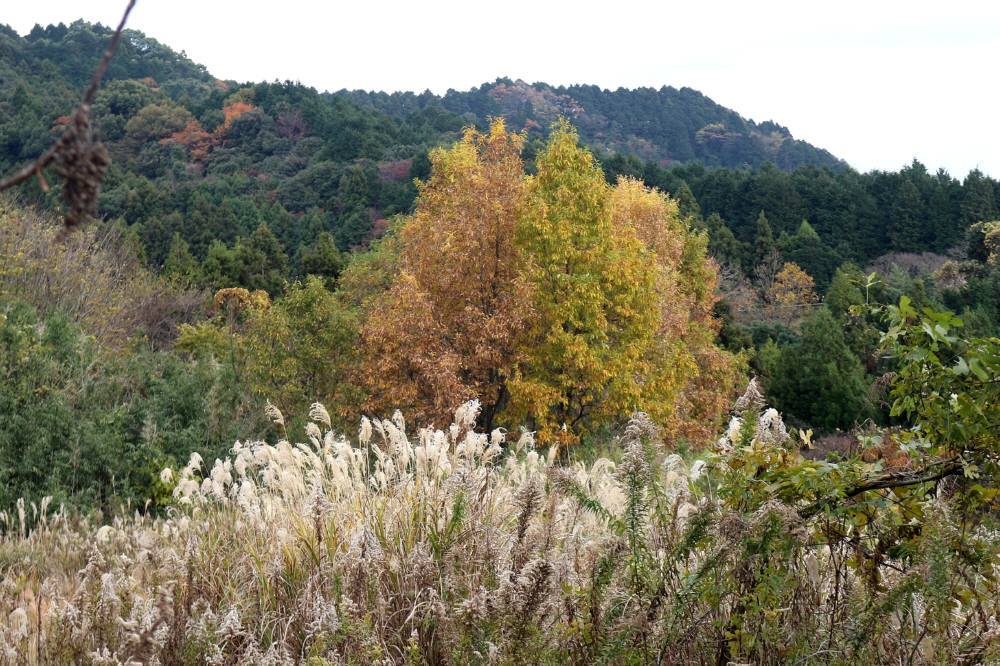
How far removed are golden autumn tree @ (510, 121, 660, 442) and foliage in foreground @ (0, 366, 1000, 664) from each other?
436 inches

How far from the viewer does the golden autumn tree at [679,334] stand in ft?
60.4

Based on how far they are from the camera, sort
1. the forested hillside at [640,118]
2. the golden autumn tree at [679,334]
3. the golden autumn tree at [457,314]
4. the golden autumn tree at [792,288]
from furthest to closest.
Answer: the forested hillside at [640,118], the golden autumn tree at [792,288], the golden autumn tree at [679,334], the golden autumn tree at [457,314]

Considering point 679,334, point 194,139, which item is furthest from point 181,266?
point 194,139

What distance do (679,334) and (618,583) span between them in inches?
772

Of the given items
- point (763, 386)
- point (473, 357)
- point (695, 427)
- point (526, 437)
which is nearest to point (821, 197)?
point (763, 386)

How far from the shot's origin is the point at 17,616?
3658 millimetres

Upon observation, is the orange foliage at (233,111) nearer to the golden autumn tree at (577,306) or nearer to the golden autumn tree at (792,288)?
the golden autumn tree at (792,288)

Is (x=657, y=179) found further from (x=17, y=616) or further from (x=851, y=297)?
(x=17, y=616)

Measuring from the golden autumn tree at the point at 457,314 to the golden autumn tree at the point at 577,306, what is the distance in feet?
1.53

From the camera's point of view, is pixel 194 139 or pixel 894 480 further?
pixel 194 139

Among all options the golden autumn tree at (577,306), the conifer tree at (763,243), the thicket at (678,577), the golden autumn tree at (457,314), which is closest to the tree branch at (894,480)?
the thicket at (678,577)

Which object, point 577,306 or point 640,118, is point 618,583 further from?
point 640,118

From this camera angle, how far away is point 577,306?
15914 mm

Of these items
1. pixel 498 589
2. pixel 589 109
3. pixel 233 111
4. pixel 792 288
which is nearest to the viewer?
pixel 498 589
